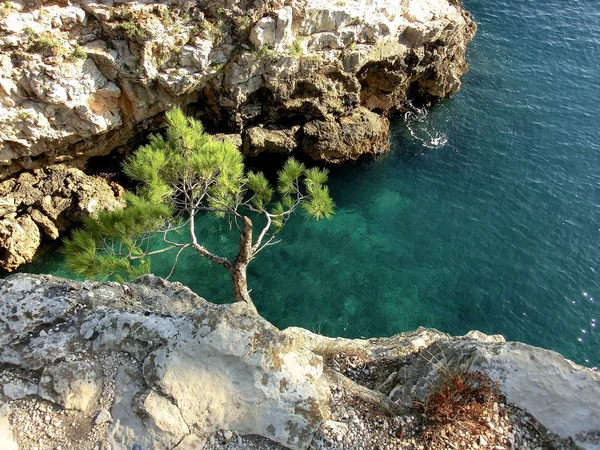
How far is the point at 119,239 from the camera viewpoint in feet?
33.4

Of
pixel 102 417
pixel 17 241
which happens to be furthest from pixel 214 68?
pixel 102 417

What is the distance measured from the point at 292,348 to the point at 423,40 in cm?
1730

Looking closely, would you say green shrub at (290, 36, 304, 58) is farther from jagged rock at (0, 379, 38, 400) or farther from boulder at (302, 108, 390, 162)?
jagged rock at (0, 379, 38, 400)

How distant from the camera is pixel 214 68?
612 inches

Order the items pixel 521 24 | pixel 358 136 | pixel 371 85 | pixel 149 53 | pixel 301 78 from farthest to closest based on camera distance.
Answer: pixel 521 24 → pixel 371 85 → pixel 358 136 → pixel 301 78 → pixel 149 53

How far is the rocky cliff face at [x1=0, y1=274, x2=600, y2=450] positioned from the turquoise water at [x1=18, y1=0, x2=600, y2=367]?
27.4 feet

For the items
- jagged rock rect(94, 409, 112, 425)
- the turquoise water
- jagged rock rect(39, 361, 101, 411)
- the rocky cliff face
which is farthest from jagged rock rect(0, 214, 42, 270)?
jagged rock rect(94, 409, 112, 425)

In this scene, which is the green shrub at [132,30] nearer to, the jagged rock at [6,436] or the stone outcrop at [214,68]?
the stone outcrop at [214,68]

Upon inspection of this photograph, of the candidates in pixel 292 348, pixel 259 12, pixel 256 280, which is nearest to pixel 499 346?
pixel 292 348

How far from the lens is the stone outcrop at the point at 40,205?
15.0 m

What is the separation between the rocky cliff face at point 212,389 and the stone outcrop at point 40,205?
958 centimetres

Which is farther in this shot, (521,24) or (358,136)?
(521,24)

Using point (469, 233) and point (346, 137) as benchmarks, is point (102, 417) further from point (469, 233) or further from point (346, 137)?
point (469, 233)

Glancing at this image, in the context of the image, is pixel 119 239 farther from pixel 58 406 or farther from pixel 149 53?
pixel 149 53
